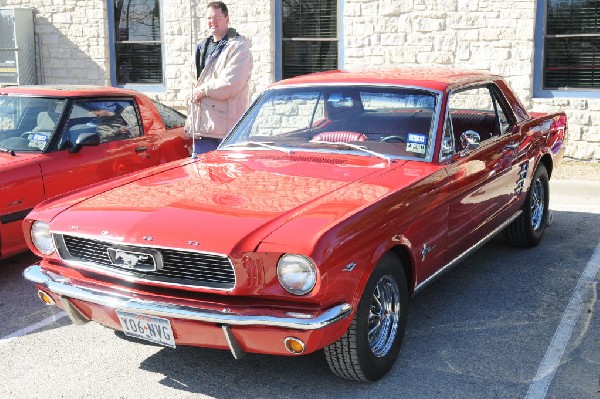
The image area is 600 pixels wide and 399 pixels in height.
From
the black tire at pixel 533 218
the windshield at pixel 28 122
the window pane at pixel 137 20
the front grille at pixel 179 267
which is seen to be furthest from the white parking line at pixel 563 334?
the window pane at pixel 137 20

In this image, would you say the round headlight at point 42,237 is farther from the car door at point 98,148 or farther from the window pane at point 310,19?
the window pane at point 310,19

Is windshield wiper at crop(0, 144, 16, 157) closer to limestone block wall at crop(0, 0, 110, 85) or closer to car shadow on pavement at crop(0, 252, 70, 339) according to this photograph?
car shadow on pavement at crop(0, 252, 70, 339)

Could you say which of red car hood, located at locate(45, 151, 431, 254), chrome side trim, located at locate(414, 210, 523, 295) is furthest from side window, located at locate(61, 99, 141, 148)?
chrome side trim, located at locate(414, 210, 523, 295)

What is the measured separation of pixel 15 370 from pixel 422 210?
241 centimetres

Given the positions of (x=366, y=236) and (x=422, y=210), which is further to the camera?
(x=422, y=210)

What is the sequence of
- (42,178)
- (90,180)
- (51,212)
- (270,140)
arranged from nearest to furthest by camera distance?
(51,212) < (270,140) < (42,178) < (90,180)

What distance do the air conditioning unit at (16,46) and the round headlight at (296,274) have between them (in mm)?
10304

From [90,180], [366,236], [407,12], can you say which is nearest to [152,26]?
[407,12]

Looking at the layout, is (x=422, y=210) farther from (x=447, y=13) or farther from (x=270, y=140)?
(x=447, y=13)

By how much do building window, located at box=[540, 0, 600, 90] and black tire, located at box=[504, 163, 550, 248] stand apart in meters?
3.85

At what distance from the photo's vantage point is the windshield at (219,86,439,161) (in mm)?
4738

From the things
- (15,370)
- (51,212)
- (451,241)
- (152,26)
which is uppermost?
(152,26)

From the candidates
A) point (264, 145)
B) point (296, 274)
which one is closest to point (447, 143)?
point (264, 145)

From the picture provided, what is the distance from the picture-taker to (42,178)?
5809mm
